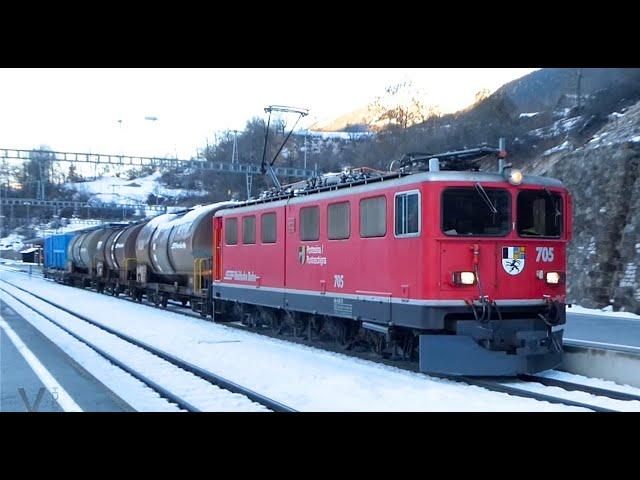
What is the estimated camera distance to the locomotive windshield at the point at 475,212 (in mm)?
10594

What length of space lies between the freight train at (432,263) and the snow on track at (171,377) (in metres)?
3.00

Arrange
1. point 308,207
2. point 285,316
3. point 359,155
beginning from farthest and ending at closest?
point 359,155, point 285,316, point 308,207

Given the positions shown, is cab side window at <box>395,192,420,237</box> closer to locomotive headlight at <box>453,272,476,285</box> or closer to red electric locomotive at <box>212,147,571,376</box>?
red electric locomotive at <box>212,147,571,376</box>

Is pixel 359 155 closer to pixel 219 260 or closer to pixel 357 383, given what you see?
pixel 219 260

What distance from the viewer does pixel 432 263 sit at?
10375 mm

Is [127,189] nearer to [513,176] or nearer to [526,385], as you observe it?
[513,176]

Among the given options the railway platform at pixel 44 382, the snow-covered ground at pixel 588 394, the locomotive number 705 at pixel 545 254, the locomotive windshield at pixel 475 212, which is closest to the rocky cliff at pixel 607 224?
the snow-covered ground at pixel 588 394

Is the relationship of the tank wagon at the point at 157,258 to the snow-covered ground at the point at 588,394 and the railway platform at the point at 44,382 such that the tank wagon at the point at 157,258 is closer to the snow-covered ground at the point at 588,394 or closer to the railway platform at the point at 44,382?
the railway platform at the point at 44,382

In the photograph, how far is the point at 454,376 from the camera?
1109 centimetres
